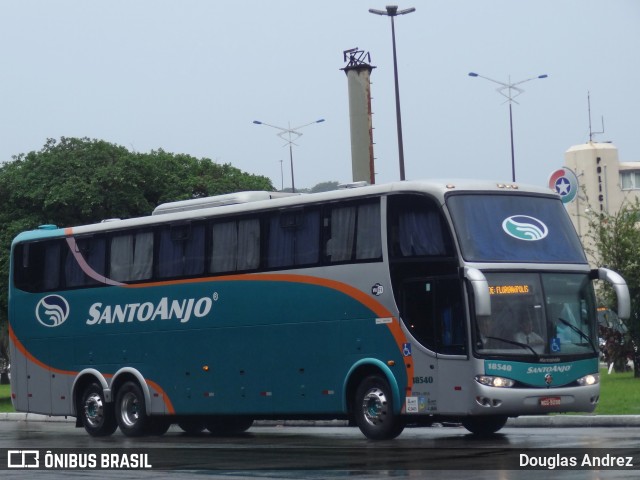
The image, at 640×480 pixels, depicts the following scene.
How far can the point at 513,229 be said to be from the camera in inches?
792

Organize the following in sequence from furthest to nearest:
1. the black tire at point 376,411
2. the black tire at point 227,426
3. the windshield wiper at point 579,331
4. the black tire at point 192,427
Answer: the black tire at point 192,427, the black tire at point 227,426, the black tire at point 376,411, the windshield wiper at point 579,331

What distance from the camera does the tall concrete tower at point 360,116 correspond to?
56.4 metres

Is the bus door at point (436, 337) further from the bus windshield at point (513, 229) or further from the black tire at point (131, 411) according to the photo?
the black tire at point (131, 411)

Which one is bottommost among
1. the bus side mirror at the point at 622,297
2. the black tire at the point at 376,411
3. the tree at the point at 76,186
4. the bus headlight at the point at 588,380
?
the black tire at the point at 376,411

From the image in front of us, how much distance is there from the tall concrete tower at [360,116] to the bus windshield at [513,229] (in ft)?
115

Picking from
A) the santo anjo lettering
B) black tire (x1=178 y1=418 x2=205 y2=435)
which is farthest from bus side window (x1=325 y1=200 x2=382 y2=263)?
black tire (x1=178 y1=418 x2=205 y2=435)

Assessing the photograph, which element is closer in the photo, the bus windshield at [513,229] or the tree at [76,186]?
the bus windshield at [513,229]

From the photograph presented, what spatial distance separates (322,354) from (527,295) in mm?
3741

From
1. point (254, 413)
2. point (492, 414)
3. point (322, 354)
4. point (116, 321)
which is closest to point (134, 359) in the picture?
point (116, 321)

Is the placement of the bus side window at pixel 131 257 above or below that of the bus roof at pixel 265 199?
below

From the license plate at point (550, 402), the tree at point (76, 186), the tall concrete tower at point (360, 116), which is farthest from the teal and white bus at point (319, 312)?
the tall concrete tower at point (360, 116)

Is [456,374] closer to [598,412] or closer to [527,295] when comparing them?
[527,295]

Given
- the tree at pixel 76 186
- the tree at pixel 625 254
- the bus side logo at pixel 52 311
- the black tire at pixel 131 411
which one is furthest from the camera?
the tree at pixel 76 186

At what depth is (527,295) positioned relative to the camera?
19.6 meters
